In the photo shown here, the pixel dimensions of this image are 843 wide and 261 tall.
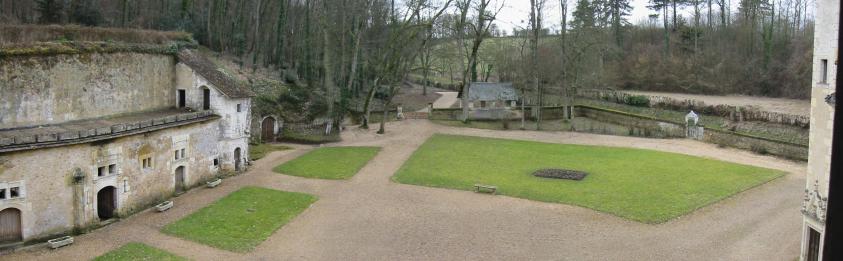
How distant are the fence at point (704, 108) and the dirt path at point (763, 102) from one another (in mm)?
1990

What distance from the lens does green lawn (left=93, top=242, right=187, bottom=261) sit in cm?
2070

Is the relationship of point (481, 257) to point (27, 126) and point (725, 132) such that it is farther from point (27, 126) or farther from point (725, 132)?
point (725, 132)

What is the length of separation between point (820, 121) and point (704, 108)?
37.1 metres

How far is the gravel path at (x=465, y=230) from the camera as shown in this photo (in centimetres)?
2127

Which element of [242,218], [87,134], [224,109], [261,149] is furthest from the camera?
[261,149]

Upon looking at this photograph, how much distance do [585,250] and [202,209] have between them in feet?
51.5

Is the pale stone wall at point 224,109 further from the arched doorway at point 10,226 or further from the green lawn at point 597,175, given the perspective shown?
the arched doorway at point 10,226

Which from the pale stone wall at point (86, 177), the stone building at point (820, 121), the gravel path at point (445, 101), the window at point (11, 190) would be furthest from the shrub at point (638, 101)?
the window at point (11, 190)

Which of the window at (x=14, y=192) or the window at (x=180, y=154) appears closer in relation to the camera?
the window at (x=14, y=192)

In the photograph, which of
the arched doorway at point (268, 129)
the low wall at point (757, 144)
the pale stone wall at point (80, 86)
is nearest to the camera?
the pale stone wall at point (80, 86)

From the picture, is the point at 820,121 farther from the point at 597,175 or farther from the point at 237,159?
the point at 237,159

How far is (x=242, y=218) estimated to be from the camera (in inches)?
998

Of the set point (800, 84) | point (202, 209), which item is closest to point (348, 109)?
point (202, 209)

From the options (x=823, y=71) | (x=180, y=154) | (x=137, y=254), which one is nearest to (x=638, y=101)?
(x=823, y=71)
